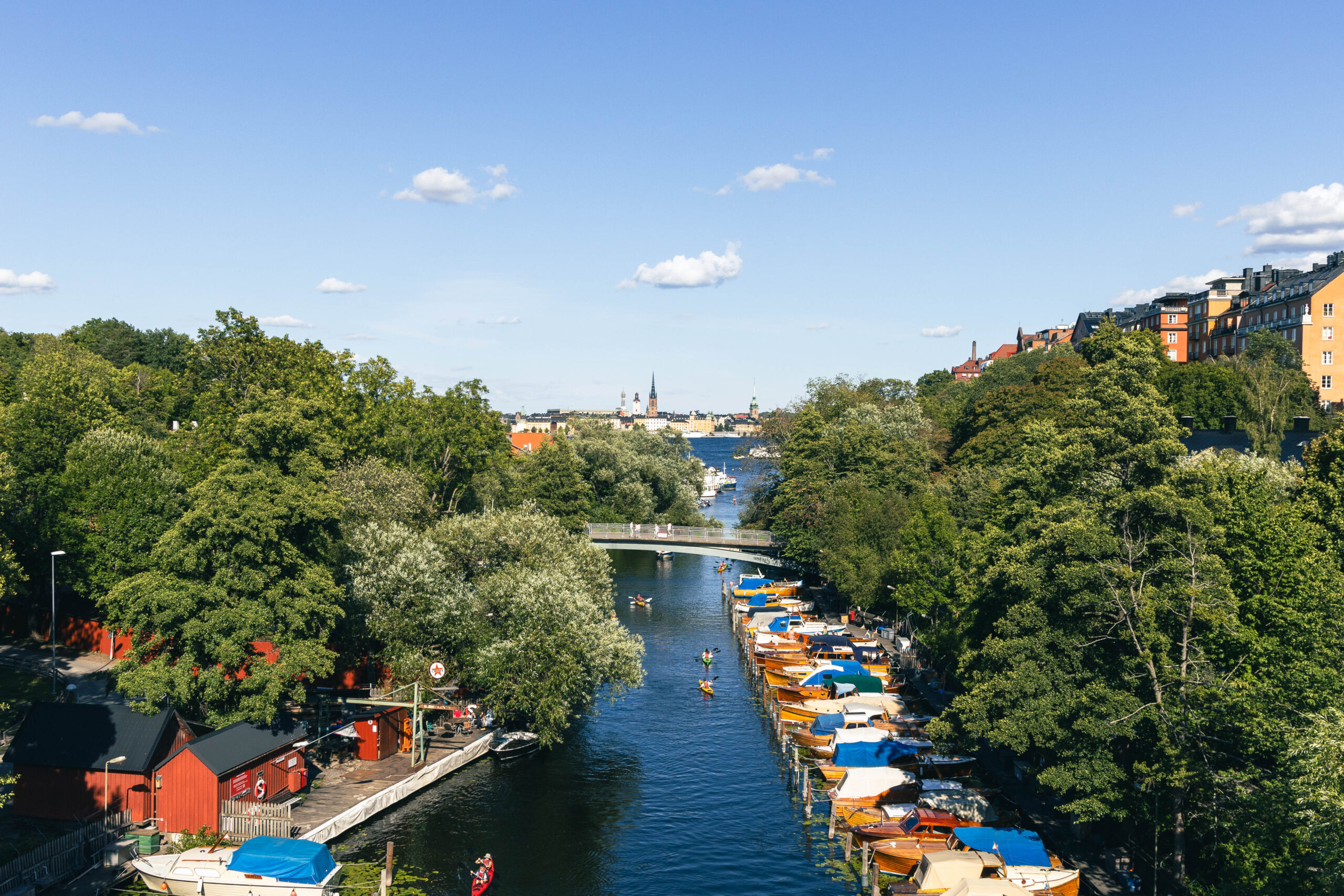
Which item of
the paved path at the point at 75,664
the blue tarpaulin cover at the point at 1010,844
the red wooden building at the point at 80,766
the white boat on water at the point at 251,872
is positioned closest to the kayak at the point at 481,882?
the white boat on water at the point at 251,872

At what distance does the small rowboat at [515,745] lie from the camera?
4575 centimetres

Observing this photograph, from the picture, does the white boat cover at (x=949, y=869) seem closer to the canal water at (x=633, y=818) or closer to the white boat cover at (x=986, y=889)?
the white boat cover at (x=986, y=889)

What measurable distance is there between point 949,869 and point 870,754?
1250 centimetres

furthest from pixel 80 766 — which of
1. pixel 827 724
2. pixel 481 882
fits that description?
pixel 827 724

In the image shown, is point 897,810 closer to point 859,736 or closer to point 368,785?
point 859,736

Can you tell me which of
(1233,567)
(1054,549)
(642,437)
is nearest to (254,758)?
(1054,549)

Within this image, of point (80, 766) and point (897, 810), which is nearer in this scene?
point (80, 766)

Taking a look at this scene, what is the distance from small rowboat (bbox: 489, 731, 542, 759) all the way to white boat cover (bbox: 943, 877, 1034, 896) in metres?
21.8

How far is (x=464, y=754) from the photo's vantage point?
144 ft

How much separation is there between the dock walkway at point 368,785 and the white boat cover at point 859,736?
1736cm

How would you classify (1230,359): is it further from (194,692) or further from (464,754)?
(194,692)

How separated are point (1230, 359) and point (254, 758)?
117 m

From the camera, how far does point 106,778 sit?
33.1m

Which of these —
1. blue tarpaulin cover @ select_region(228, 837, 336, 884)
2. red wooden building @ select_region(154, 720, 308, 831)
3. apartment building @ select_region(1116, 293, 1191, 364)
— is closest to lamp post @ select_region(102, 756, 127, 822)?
red wooden building @ select_region(154, 720, 308, 831)
